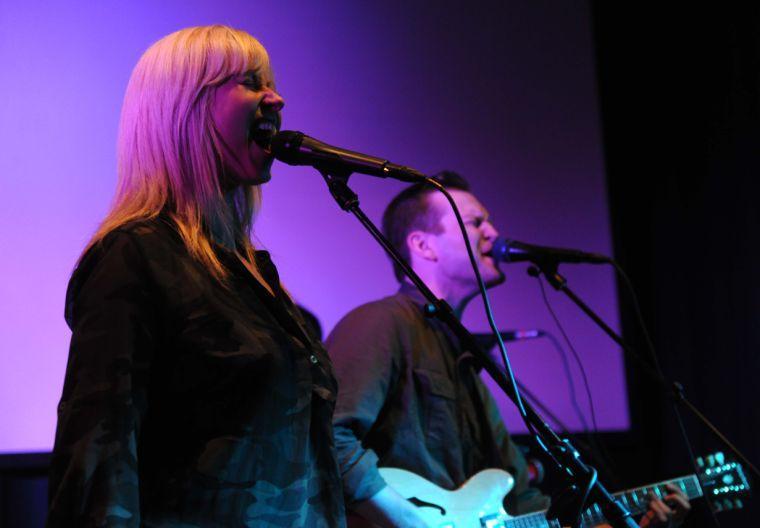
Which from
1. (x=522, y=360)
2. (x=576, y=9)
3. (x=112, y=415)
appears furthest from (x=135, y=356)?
(x=576, y=9)

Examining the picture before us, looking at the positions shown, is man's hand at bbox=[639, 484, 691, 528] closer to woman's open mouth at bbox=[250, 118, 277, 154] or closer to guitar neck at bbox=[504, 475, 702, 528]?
guitar neck at bbox=[504, 475, 702, 528]

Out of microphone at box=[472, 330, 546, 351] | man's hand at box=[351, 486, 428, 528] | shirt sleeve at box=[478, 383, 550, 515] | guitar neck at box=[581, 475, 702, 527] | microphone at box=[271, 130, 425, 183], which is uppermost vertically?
microphone at box=[271, 130, 425, 183]

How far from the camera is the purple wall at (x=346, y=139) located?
2637mm

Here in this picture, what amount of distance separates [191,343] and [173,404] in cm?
10

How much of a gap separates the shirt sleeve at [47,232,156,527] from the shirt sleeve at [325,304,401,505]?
1.04m

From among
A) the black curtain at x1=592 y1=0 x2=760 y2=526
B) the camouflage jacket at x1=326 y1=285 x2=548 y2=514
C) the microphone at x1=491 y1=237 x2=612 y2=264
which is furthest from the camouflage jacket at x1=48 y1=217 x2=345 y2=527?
the black curtain at x1=592 y1=0 x2=760 y2=526

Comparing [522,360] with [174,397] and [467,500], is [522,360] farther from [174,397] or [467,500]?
[174,397]

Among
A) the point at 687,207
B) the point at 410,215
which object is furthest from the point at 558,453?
the point at 687,207

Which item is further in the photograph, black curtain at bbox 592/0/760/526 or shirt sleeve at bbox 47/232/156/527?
black curtain at bbox 592/0/760/526

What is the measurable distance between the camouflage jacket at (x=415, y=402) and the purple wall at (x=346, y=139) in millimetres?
470

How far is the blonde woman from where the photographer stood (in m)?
1.24

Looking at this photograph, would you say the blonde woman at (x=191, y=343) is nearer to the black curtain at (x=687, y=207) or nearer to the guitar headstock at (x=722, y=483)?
the guitar headstock at (x=722, y=483)

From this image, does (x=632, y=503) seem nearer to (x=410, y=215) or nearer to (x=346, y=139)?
(x=410, y=215)

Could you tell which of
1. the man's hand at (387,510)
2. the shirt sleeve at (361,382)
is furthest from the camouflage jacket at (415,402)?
the man's hand at (387,510)
